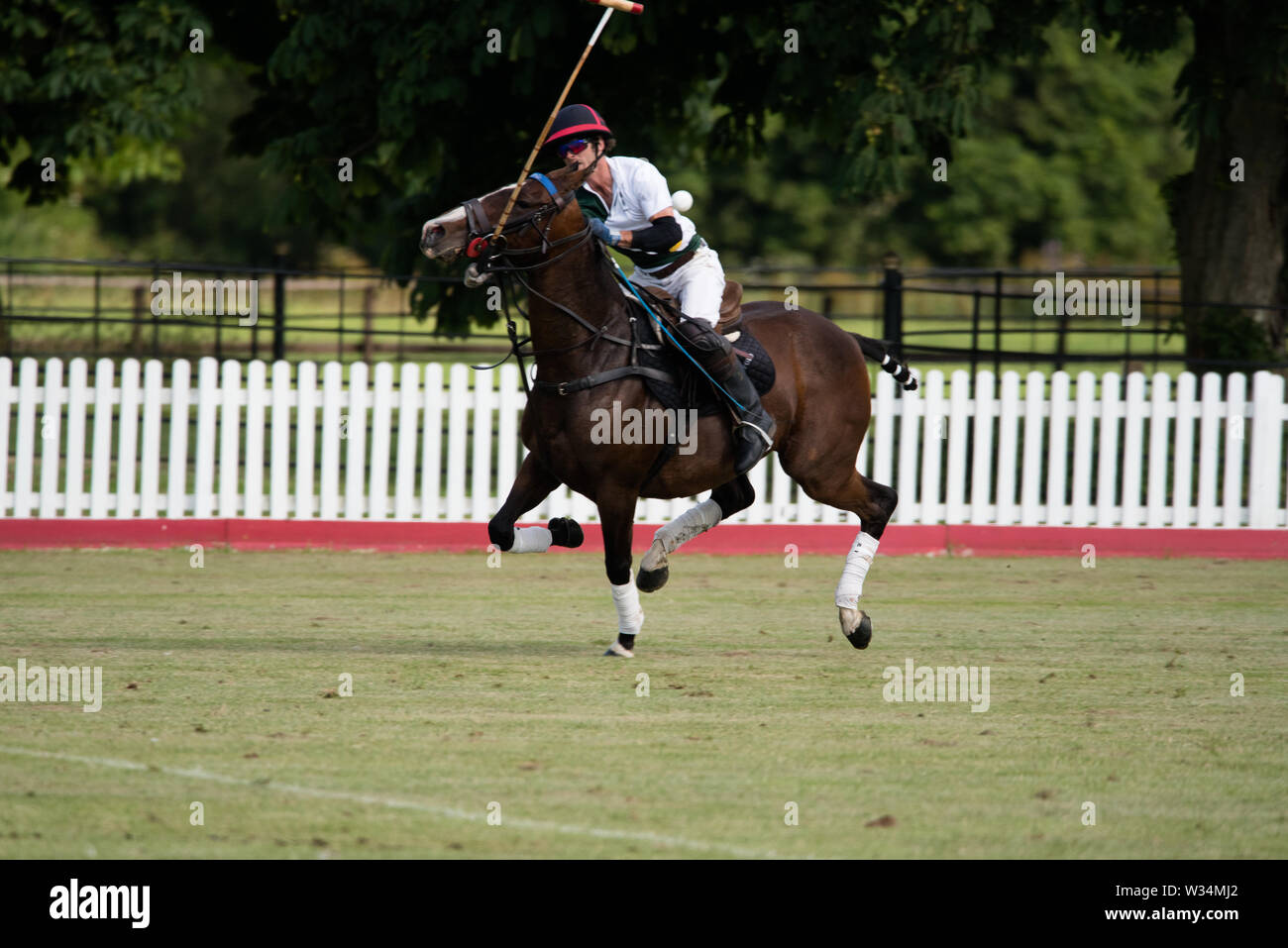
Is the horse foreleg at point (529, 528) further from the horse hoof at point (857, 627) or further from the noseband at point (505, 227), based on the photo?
the horse hoof at point (857, 627)

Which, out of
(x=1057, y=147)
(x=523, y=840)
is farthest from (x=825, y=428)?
(x=1057, y=147)

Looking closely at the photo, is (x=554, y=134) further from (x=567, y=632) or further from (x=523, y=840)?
(x=523, y=840)

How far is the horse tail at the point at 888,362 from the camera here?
10.1 metres

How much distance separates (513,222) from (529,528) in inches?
71.0

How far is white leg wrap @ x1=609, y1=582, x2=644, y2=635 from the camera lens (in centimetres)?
873

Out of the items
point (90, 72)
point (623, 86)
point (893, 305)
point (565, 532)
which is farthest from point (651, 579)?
point (90, 72)

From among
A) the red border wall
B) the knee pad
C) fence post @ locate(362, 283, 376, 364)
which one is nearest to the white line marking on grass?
the knee pad

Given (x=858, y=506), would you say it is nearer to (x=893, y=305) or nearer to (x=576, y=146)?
(x=576, y=146)

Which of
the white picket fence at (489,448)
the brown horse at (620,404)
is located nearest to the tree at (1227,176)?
the white picket fence at (489,448)

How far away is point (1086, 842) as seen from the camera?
215 inches

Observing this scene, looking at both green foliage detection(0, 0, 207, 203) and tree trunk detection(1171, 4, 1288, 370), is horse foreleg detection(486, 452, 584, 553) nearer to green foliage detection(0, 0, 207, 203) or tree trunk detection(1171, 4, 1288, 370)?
tree trunk detection(1171, 4, 1288, 370)

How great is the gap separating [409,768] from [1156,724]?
340cm

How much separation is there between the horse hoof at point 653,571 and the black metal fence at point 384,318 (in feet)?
10.0

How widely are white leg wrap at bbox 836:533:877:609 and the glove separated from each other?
7.63 feet
